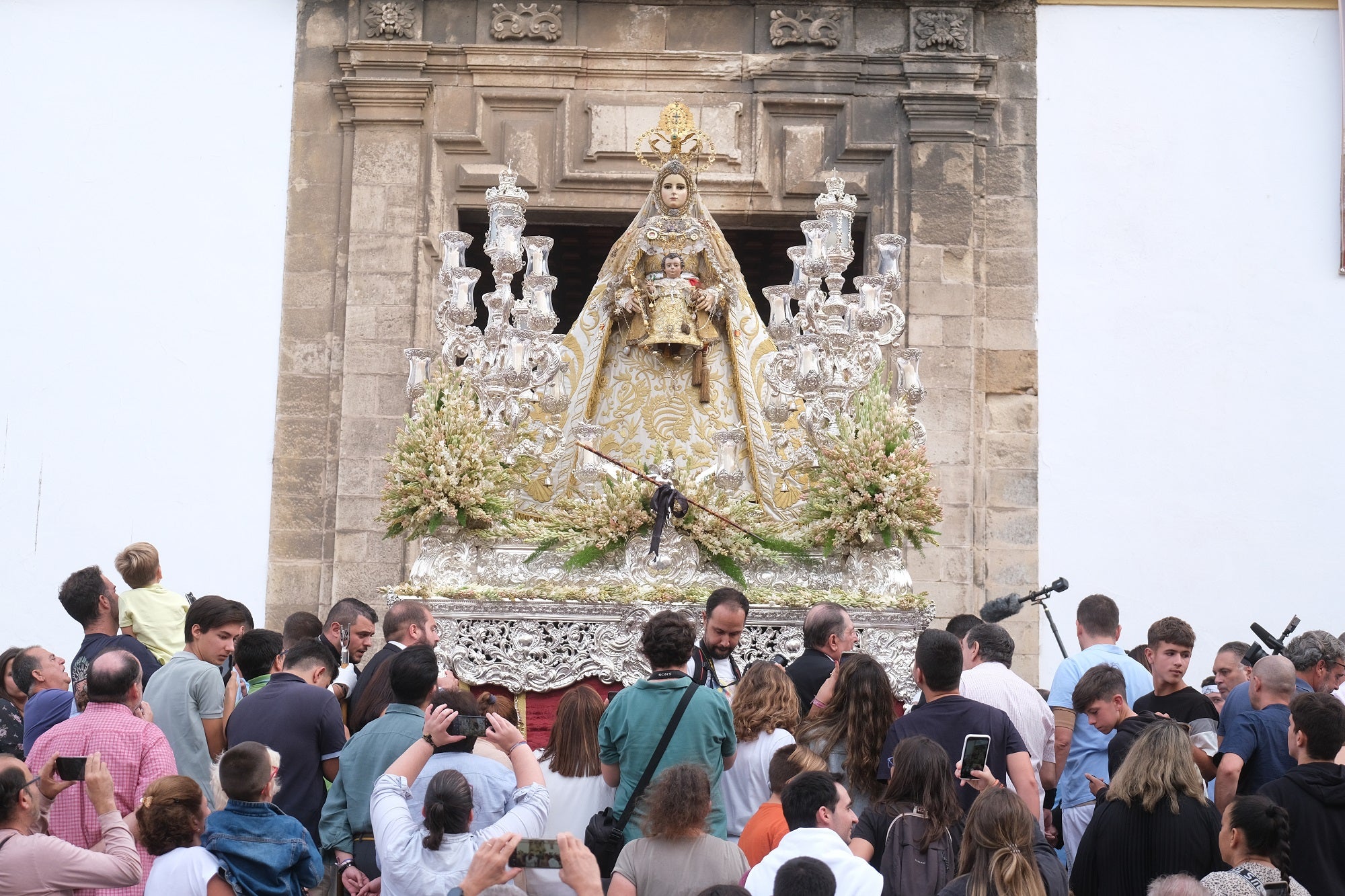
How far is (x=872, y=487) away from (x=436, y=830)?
361cm

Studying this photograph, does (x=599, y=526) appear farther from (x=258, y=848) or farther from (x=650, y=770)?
(x=258, y=848)

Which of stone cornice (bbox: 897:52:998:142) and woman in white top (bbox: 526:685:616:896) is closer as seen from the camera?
woman in white top (bbox: 526:685:616:896)

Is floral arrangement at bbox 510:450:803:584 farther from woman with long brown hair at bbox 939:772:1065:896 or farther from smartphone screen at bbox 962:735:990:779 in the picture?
woman with long brown hair at bbox 939:772:1065:896

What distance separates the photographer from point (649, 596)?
730 centimetres

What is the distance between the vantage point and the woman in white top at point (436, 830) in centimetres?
414

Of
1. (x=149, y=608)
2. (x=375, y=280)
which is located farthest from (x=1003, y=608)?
(x=375, y=280)

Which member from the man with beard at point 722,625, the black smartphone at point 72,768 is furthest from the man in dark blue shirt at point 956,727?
the black smartphone at point 72,768

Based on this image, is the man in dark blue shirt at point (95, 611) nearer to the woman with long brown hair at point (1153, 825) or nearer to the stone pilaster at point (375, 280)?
the woman with long brown hair at point (1153, 825)

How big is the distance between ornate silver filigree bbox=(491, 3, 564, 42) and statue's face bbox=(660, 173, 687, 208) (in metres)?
3.20

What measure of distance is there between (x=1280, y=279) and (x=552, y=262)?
5.89 m

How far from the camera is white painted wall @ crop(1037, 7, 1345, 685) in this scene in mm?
10734

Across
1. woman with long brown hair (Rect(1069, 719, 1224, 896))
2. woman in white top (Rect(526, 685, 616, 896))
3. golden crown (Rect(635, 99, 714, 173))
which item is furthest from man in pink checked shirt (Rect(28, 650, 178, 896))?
golden crown (Rect(635, 99, 714, 173))

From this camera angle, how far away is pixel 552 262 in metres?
13.8

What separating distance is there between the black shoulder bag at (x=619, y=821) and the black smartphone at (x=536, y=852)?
41.7 inches
